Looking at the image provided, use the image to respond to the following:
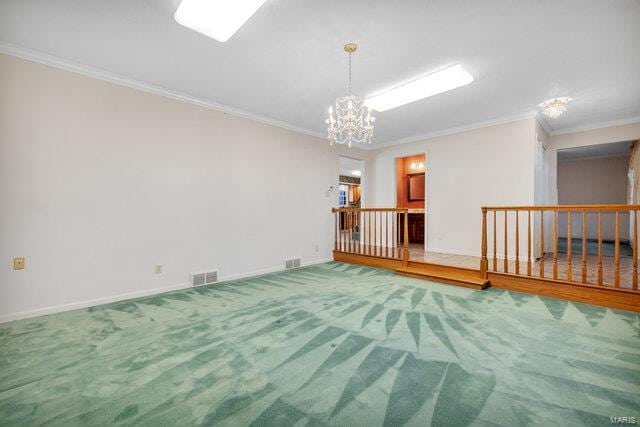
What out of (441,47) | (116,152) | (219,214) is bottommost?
(219,214)

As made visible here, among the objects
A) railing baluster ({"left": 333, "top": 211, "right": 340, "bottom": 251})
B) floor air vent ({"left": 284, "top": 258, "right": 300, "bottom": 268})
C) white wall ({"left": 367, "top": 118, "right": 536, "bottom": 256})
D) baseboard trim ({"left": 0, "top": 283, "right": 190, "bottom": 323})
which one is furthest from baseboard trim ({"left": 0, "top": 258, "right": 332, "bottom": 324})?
white wall ({"left": 367, "top": 118, "right": 536, "bottom": 256})

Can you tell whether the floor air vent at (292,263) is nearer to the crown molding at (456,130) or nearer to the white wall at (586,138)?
the crown molding at (456,130)

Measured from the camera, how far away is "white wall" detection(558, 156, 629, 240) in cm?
866

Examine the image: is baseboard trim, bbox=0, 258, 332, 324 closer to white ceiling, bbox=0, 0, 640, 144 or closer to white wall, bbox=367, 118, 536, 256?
white ceiling, bbox=0, 0, 640, 144

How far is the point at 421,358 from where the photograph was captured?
205 cm

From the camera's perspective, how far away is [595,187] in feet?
29.6

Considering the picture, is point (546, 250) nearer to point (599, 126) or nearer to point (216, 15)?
point (599, 126)

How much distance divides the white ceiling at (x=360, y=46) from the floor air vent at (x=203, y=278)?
266 cm

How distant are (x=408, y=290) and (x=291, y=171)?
3.06 metres

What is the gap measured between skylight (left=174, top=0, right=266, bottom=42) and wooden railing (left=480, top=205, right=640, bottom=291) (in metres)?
3.84

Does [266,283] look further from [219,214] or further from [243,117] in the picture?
[243,117]

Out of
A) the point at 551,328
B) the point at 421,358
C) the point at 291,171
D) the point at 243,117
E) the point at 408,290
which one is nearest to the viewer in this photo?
the point at 421,358

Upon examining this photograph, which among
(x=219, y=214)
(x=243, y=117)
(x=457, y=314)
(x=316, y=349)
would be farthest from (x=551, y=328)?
(x=243, y=117)

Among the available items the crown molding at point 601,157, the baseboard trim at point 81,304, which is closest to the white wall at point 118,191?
the baseboard trim at point 81,304
